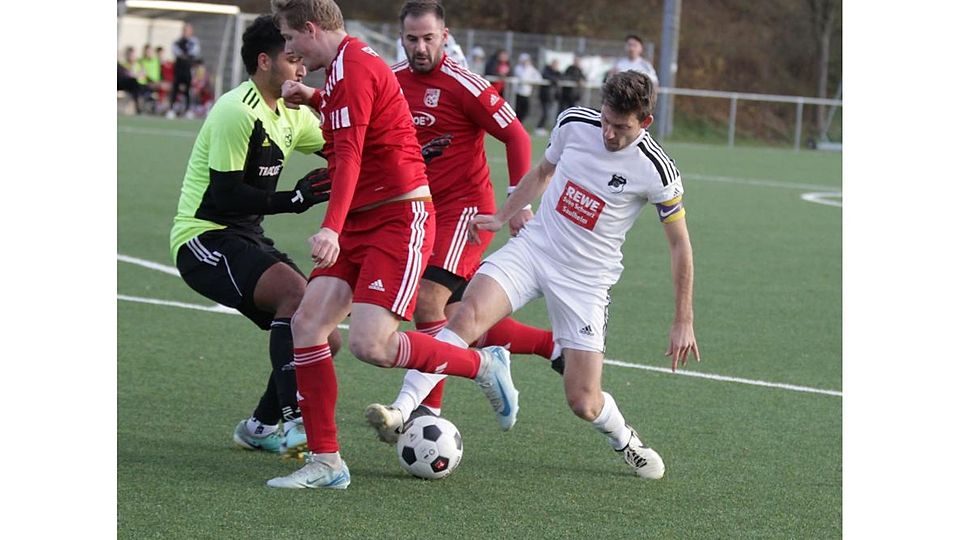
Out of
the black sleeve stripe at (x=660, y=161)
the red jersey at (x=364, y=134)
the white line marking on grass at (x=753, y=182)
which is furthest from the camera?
the white line marking on grass at (x=753, y=182)

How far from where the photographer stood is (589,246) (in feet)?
17.7

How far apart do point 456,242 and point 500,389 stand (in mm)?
735

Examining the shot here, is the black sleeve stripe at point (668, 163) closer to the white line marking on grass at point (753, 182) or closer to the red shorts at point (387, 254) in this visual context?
the red shorts at point (387, 254)

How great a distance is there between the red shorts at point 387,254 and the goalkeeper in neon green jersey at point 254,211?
24cm

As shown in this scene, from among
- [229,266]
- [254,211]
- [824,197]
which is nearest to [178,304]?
[229,266]

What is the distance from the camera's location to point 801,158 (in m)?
27.2

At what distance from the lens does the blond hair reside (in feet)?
15.4

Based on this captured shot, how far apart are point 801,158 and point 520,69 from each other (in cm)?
767

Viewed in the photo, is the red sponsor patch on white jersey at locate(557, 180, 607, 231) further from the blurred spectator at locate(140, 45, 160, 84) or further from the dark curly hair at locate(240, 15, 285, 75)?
the blurred spectator at locate(140, 45, 160, 84)

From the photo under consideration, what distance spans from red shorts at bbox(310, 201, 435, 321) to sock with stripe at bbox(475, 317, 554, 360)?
3.69 ft

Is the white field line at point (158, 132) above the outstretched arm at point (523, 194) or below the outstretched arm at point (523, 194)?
above

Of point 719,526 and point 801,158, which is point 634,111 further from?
point 801,158

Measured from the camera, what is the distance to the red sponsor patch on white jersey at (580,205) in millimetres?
5328

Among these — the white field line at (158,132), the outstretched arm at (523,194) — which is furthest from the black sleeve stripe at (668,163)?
the white field line at (158,132)
